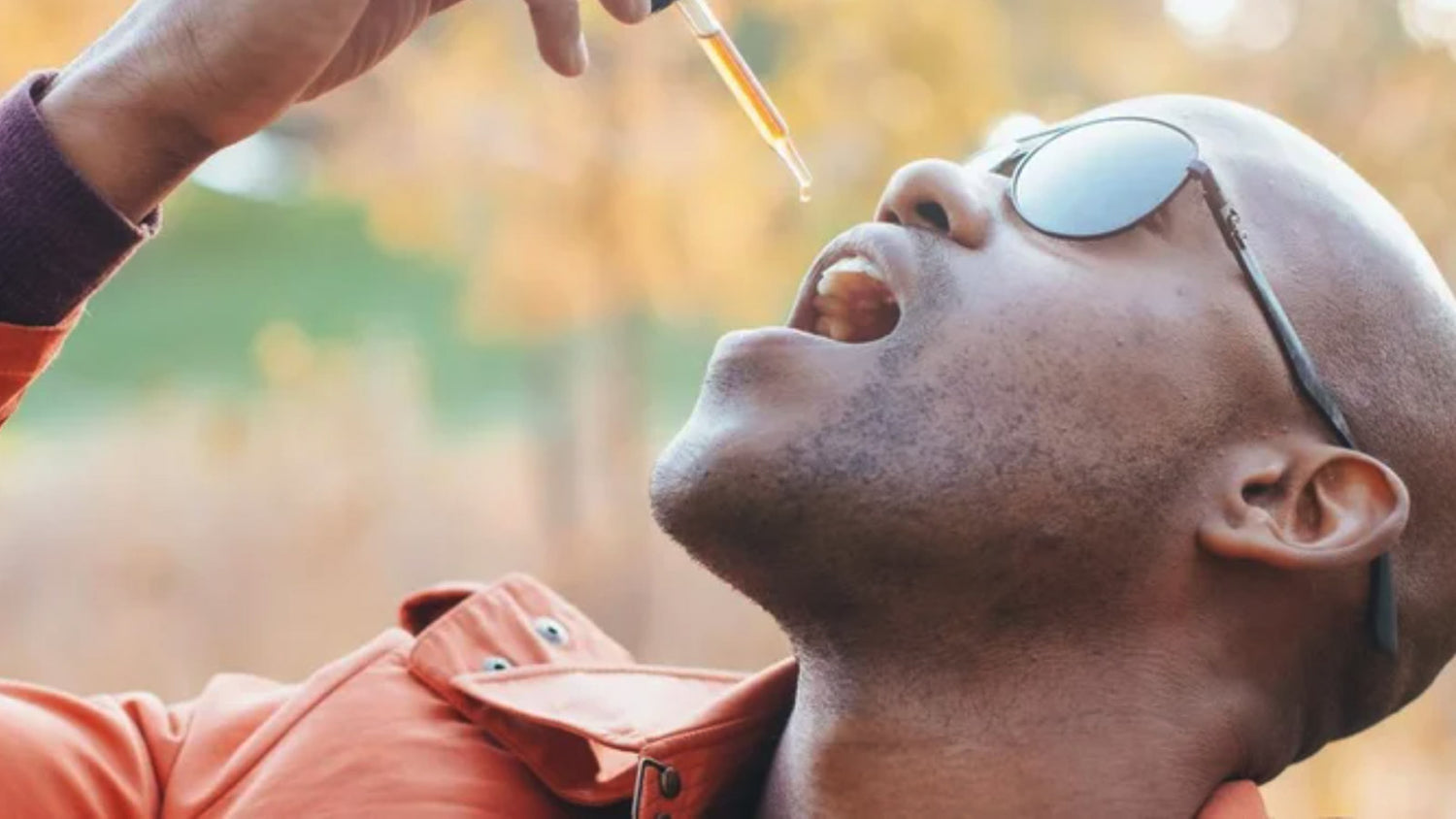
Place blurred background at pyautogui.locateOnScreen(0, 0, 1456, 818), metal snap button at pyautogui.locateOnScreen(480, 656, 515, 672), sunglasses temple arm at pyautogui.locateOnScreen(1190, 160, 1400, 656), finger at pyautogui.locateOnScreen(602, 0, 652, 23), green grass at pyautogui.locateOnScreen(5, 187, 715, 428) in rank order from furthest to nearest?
green grass at pyautogui.locateOnScreen(5, 187, 715, 428), blurred background at pyautogui.locateOnScreen(0, 0, 1456, 818), metal snap button at pyautogui.locateOnScreen(480, 656, 515, 672), sunglasses temple arm at pyautogui.locateOnScreen(1190, 160, 1400, 656), finger at pyautogui.locateOnScreen(602, 0, 652, 23)

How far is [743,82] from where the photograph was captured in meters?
1.81

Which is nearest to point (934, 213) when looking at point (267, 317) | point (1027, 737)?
point (1027, 737)

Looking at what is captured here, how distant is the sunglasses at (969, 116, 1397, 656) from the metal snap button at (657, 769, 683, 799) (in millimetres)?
648

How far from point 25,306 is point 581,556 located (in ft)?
10.3

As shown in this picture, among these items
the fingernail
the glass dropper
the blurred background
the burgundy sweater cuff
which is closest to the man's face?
the glass dropper

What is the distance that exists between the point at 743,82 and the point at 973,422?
1.47 feet

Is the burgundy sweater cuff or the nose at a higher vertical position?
the burgundy sweater cuff

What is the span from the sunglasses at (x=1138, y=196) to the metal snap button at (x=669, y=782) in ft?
2.13

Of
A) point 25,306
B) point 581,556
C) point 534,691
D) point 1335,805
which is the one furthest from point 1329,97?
point 25,306

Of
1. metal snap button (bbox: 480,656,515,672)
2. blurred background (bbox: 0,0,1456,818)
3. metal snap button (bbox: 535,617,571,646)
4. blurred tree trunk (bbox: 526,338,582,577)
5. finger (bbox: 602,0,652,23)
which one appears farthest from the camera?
blurred tree trunk (bbox: 526,338,582,577)

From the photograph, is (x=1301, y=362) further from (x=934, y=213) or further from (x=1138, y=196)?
(x=934, y=213)

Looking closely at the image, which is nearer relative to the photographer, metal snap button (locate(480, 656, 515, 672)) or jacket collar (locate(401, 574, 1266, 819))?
jacket collar (locate(401, 574, 1266, 819))

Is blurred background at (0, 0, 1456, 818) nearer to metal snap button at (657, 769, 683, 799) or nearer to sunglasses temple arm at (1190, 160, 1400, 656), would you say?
sunglasses temple arm at (1190, 160, 1400, 656)

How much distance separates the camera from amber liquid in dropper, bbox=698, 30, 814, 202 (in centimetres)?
178
